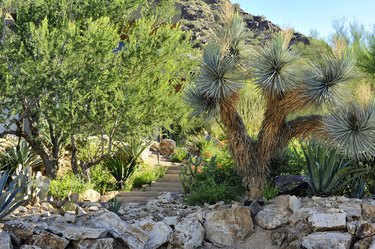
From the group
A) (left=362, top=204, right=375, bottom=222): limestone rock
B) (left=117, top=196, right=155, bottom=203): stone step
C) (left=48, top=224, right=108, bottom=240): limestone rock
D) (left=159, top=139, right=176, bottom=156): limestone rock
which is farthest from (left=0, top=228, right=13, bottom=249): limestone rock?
(left=159, top=139, right=176, bottom=156): limestone rock

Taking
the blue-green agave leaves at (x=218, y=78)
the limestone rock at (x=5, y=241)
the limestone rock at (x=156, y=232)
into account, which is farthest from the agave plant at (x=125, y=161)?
the limestone rock at (x=5, y=241)

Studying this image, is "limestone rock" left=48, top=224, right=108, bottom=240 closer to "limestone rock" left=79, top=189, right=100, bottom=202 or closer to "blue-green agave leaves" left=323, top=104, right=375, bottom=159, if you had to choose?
"limestone rock" left=79, top=189, right=100, bottom=202

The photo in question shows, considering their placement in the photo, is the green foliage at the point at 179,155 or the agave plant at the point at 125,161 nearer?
the agave plant at the point at 125,161

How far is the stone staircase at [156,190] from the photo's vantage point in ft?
43.0

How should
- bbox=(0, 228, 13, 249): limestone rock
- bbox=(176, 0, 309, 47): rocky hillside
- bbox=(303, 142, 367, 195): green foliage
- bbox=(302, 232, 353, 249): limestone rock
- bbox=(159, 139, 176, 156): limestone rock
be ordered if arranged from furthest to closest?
bbox=(176, 0, 309, 47): rocky hillside, bbox=(159, 139, 176, 156): limestone rock, bbox=(303, 142, 367, 195): green foliage, bbox=(302, 232, 353, 249): limestone rock, bbox=(0, 228, 13, 249): limestone rock

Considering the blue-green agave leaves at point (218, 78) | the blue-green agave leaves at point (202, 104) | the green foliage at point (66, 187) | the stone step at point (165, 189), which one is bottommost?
the stone step at point (165, 189)

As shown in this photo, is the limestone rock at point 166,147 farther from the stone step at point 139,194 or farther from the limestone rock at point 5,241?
the limestone rock at point 5,241

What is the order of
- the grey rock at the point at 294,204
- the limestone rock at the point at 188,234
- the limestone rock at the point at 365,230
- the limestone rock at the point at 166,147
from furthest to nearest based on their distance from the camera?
the limestone rock at the point at 166,147, the grey rock at the point at 294,204, the limestone rock at the point at 188,234, the limestone rock at the point at 365,230

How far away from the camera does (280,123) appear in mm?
11328

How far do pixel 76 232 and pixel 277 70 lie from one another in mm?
5089

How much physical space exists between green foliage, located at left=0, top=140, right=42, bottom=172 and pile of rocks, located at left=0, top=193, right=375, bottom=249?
11.0 ft

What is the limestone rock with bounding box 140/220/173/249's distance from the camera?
9.78 meters

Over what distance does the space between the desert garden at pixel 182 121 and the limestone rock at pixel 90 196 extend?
0.03 metres

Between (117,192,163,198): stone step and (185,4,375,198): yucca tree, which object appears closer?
(185,4,375,198): yucca tree
